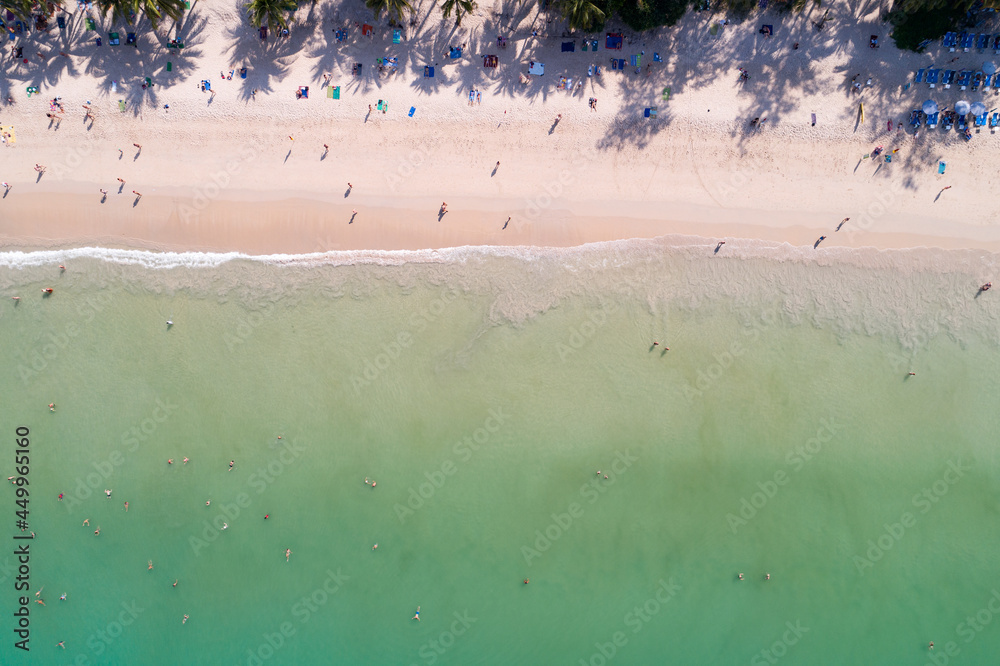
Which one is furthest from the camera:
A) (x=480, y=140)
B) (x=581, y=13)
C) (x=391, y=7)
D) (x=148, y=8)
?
(x=480, y=140)

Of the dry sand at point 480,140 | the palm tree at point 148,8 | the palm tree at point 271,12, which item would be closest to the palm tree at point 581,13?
the dry sand at point 480,140

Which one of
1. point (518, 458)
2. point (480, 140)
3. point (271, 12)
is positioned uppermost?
point (271, 12)

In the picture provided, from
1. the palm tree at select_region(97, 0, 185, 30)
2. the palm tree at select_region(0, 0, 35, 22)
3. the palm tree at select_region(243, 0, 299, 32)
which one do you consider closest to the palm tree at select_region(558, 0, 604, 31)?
the palm tree at select_region(243, 0, 299, 32)

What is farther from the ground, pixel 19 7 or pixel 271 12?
pixel 271 12

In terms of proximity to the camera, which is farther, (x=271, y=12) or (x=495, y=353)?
(x=495, y=353)

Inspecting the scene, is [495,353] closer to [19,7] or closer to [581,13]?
[581,13]

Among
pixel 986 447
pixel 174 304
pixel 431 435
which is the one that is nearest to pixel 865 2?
pixel 986 447

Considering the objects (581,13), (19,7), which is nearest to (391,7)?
(581,13)

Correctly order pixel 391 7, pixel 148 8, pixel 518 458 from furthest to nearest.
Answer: pixel 518 458, pixel 391 7, pixel 148 8
